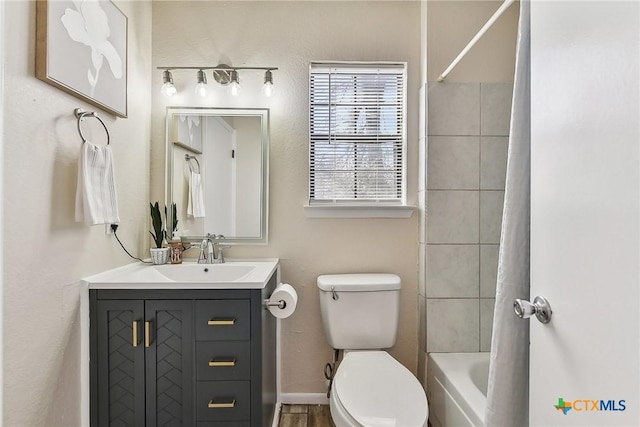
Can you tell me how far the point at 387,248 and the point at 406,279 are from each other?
218mm

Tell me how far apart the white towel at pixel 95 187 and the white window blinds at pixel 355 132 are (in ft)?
3.38

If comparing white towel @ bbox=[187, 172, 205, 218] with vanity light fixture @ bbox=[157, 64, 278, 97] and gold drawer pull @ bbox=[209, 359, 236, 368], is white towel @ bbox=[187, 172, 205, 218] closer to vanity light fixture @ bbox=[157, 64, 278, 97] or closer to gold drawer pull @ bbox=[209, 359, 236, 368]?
vanity light fixture @ bbox=[157, 64, 278, 97]

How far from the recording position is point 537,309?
85 cm

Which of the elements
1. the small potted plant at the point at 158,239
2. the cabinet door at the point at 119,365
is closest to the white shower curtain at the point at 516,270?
the cabinet door at the point at 119,365

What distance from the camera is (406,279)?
2.07m

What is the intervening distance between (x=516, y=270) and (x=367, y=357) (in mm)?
947

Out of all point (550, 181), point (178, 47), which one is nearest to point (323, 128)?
point (178, 47)

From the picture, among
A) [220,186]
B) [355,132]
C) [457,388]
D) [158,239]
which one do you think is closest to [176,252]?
[158,239]

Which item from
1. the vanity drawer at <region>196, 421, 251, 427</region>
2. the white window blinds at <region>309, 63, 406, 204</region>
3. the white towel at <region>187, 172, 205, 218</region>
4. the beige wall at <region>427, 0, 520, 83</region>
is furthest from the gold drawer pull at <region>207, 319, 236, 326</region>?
the beige wall at <region>427, 0, 520, 83</region>

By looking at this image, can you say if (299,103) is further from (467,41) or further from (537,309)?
(537,309)

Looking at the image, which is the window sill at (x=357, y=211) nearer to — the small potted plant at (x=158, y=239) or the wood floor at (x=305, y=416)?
the small potted plant at (x=158, y=239)

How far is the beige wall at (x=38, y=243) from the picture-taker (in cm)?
112

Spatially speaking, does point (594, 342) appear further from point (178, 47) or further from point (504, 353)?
point (178, 47)

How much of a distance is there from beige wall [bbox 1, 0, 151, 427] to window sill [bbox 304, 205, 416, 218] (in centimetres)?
108
